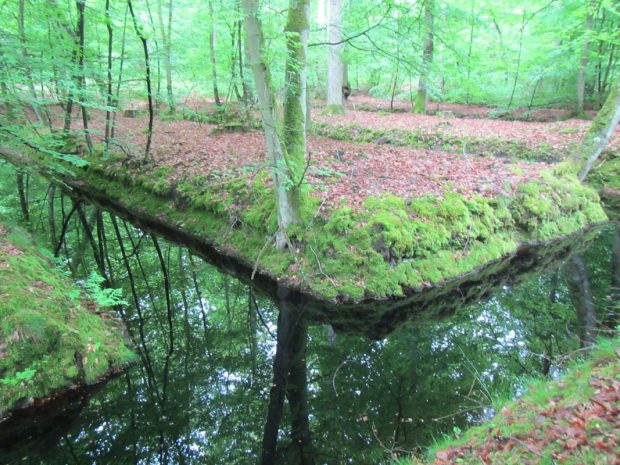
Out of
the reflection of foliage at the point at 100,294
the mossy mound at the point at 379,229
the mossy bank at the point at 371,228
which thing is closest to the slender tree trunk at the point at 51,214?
the mossy bank at the point at 371,228

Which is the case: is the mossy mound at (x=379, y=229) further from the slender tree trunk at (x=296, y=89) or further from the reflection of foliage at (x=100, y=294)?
the reflection of foliage at (x=100, y=294)

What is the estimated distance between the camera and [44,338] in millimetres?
4934

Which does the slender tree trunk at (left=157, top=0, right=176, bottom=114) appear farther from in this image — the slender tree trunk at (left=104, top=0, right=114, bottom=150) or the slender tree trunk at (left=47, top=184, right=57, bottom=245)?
the slender tree trunk at (left=47, top=184, right=57, bottom=245)

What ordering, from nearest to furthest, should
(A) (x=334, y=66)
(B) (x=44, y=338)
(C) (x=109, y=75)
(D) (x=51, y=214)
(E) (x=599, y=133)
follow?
(B) (x=44, y=338) → (E) (x=599, y=133) → (C) (x=109, y=75) → (D) (x=51, y=214) → (A) (x=334, y=66)

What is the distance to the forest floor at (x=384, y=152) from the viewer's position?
29.8 feet

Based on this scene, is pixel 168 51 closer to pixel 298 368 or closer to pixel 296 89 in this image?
pixel 296 89

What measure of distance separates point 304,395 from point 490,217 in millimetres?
5945

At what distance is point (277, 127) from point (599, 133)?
9.30 meters

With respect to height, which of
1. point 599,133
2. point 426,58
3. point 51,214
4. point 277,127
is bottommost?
point 51,214

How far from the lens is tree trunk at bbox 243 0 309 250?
20.5 ft

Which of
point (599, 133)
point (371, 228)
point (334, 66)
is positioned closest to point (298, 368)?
point (371, 228)

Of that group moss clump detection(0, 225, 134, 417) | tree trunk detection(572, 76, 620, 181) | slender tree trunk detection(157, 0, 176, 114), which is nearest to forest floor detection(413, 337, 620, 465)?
moss clump detection(0, 225, 134, 417)

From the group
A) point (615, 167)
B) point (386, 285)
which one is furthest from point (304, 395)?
point (615, 167)

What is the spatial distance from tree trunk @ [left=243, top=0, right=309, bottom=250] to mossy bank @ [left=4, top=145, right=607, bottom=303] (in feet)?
1.03
